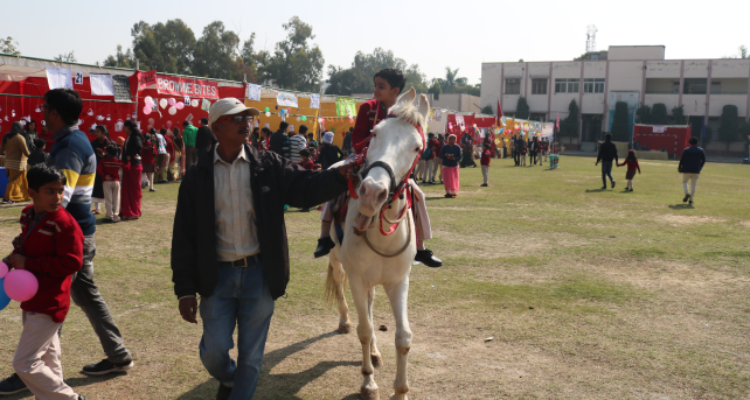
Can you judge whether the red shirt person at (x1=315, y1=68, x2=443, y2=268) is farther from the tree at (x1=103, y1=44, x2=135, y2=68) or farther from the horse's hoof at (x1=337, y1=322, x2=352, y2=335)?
the tree at (x1=103, y1=44, x2=135, y2=68)

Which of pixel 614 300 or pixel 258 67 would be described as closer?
pixel 614 300

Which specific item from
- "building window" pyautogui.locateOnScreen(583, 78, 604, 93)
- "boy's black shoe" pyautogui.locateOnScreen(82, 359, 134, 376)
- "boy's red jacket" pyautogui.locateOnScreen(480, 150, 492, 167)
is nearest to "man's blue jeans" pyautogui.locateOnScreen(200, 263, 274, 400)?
"boy's black shoe" pyautogui.locateOnScreen(82, 359, 134, 376)

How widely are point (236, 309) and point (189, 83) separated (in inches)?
597

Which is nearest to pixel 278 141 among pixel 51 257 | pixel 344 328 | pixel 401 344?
pixel 344 328

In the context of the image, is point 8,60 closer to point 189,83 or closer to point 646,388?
point 189,83

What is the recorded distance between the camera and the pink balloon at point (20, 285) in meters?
3.08

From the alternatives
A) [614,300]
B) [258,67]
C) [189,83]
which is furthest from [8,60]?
[258,67]

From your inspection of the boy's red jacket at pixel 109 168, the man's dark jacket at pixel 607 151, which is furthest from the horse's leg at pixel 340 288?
the man's dark jacket at pixel 607 151

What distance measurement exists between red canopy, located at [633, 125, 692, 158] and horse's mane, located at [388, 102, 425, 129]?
55.2 m

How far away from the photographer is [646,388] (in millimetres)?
4168

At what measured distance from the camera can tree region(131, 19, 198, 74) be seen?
181 feet

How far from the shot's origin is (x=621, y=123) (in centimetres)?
6197

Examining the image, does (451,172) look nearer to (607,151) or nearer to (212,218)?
(607,151)

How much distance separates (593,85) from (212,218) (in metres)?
70.1
